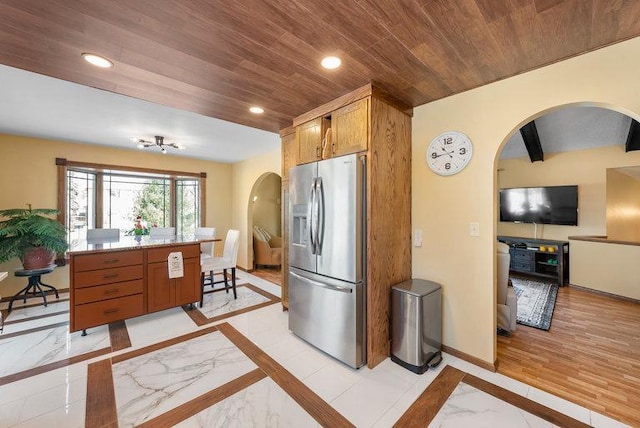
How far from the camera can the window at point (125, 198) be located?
4.48m

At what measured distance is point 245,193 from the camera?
19.4 feet

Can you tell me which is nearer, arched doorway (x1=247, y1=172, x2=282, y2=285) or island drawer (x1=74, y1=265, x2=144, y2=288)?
island drawer (x1=74, y1=265, x2=144, y2=288)

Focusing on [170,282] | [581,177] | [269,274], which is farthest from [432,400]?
[581,177]

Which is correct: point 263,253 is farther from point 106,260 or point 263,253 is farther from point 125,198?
point 106,260

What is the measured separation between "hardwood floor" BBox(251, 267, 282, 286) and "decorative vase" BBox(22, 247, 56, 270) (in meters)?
3.20

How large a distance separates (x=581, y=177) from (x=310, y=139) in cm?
551

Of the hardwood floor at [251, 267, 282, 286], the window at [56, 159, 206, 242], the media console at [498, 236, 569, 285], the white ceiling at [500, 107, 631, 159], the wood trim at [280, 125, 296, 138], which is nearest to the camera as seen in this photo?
the wood trim at [280, 125, 296, 138]

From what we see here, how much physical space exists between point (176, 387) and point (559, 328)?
13.3 ft

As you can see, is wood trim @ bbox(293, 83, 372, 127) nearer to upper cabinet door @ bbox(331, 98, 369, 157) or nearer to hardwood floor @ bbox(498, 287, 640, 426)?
upper cabinet door @ bbox(331, 98, 369, 157)

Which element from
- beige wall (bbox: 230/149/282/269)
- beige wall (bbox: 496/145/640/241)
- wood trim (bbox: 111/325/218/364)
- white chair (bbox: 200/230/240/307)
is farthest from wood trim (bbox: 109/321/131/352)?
beige wall (bbox: 496/145/640/241)

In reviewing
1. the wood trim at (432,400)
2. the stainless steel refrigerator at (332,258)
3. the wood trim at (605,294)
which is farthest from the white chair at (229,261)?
the wood trim at (605,294)

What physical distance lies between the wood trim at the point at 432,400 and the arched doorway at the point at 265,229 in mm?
3325

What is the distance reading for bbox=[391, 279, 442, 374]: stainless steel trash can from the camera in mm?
2150

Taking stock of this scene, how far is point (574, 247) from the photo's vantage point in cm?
466
